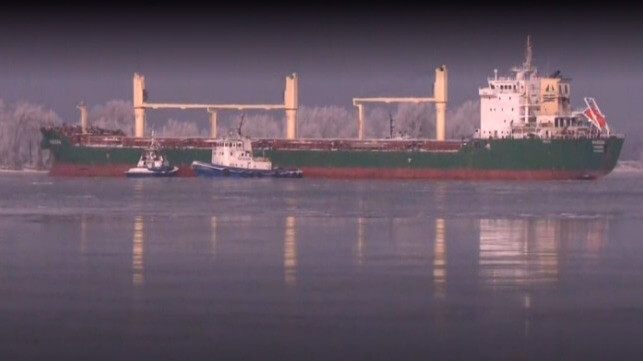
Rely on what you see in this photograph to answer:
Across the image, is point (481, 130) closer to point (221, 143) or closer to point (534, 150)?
point (534, 150)

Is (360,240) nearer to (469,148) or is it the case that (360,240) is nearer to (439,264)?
(439,264)

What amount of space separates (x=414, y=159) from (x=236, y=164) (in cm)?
747

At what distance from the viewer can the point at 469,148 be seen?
2124 inches

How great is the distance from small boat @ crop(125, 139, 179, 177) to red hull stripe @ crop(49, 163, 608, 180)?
695mm

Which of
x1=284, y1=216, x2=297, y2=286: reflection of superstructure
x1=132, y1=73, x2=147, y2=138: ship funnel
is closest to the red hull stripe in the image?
x1=132, y1=73, x2=147, y2=138: ship funnel

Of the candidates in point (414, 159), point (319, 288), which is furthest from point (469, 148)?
point (319, 288)

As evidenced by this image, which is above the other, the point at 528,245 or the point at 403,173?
the point at 528,245

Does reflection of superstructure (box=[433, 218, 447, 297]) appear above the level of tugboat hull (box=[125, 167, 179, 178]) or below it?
above

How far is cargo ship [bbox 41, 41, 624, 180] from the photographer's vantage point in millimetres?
53188

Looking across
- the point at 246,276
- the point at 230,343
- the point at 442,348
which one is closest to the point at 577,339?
the point at 442,348

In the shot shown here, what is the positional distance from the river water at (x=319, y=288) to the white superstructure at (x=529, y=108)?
33.6 metres

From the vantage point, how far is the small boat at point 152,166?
185 feet

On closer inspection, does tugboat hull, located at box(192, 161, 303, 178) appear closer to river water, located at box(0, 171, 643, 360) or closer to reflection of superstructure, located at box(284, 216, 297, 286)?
river water, located at box(0, 171, 643, 360)

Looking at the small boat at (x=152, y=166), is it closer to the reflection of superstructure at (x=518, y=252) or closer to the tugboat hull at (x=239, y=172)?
the tugboat hull at (x=239, y=172)
